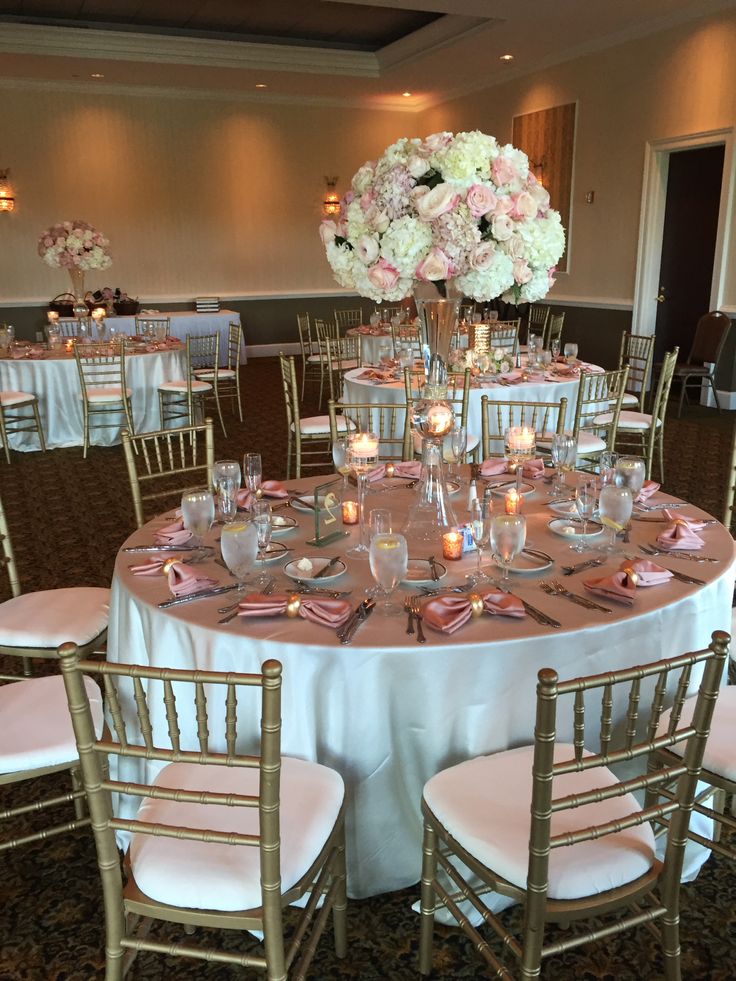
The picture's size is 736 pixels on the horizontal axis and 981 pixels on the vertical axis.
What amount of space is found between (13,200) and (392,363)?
8.40 meters

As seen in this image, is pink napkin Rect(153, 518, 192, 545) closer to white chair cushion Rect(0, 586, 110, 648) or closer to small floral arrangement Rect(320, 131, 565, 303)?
white chair cushion Rect(0, 586, 110, 648)

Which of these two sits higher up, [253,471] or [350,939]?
[253,471]

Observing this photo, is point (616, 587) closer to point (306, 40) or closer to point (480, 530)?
point (480, 530)

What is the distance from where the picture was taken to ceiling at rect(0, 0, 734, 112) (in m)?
8.32

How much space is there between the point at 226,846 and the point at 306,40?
11596mm

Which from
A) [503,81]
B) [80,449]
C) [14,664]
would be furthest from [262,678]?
[503,81]

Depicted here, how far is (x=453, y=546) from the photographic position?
2.28 m

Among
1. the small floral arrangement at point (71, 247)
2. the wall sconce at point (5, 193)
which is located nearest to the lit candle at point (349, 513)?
the small floral arrangement at point (71, 247)

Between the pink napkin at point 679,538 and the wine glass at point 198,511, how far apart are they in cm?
133

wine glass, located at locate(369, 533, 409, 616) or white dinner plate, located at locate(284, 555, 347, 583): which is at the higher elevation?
wine glass, located at locate(369, 533, 409, 616)

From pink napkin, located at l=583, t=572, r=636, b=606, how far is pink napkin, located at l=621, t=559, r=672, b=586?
0.05 m

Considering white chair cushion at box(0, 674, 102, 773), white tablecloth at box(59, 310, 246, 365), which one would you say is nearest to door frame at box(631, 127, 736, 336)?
white tablecloth at box(59, 310, 246, 365)

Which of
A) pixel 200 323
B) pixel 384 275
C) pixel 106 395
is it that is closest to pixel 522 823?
pixel 384 275

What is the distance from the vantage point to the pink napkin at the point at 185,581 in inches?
81.0
